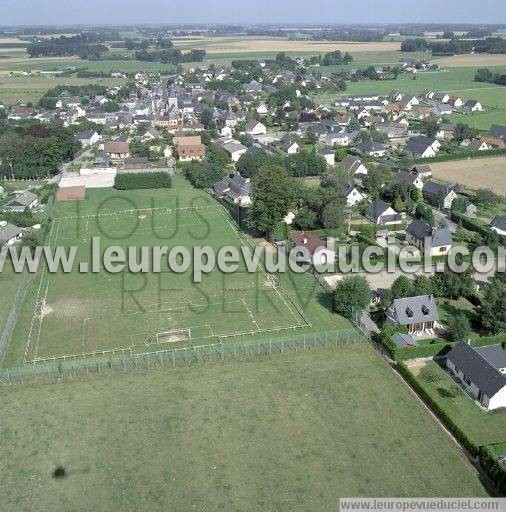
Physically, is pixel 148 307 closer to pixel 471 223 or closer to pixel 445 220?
pixel 471 223

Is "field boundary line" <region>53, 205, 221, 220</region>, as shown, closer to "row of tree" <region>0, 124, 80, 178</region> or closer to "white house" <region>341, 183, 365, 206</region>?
"white house" <region>341, 183, 365, 206</region>

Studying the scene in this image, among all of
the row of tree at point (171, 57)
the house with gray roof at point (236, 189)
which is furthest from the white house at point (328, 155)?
the row of tree at point (171, 57)

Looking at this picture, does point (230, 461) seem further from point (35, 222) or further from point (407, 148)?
point (407, 148)

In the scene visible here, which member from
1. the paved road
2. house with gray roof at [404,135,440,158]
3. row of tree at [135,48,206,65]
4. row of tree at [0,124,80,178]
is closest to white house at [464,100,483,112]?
house with gray roof at [404,135,440,158]

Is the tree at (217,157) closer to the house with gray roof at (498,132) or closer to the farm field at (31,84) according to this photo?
the house with gray roof at (498,132)

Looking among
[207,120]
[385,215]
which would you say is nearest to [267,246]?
[385,215]

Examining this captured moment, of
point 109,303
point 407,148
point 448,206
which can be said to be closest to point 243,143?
point 407,148
